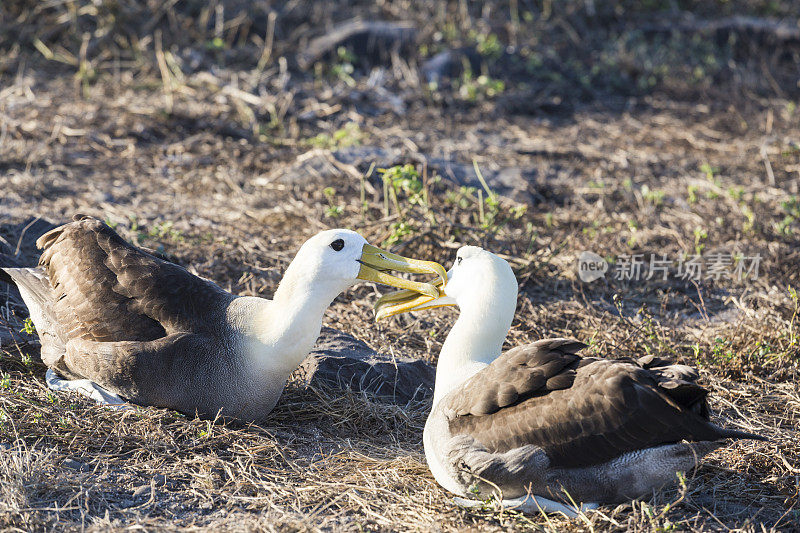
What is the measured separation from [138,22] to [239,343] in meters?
8.05

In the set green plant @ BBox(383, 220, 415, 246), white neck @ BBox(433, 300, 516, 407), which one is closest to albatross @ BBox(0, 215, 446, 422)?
white neck @ BBox(433, 300, 516, 407)

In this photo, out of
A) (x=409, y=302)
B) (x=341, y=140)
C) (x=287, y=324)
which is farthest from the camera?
(x=341, y=140)

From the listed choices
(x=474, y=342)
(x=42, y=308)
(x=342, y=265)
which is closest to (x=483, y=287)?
(x=474, y=342)

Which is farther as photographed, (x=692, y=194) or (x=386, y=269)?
(x=692, y=194)

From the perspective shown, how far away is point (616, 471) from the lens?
3701mm

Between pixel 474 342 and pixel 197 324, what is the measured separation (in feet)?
4.70

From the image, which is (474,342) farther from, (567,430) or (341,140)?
(341,140)

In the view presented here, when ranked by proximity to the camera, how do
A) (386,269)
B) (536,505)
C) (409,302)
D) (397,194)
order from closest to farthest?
(536,505)
(386,269)
(409,302)
(397,194)

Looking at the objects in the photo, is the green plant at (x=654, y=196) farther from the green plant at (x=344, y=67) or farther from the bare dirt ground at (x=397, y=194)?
the green plant at (x=344, y=67)

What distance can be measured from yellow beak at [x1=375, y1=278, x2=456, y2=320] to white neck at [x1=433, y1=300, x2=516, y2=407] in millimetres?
274

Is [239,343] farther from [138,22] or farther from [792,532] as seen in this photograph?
[138,22]

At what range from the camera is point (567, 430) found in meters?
3.66

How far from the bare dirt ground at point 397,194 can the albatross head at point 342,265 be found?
80 centimetres

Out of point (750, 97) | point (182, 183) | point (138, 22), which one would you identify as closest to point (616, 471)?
point (182, 183)
